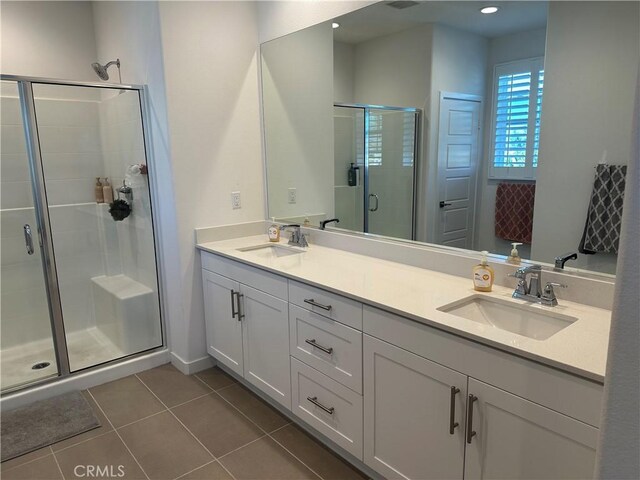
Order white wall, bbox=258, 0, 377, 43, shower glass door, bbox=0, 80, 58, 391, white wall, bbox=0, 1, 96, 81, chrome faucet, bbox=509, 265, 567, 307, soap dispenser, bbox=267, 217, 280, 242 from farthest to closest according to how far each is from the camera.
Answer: white wall, bbox=0, 1, 96, 81 → shower glass door, bbox=0, 80, 58, 391 → soap dispenser, bbox=267, 217, 280, 242 → white wall, bbox=258, 0, 377, 43 → chrome faucet, bbox=509, 265, 567, 307

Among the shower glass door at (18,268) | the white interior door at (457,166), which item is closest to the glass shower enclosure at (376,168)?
the white interior door at (457,166)

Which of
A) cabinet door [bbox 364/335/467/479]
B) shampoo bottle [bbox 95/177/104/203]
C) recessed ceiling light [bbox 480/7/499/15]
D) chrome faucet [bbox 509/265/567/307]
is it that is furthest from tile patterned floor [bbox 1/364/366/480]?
recessed ceiling light [bbox 480/7/499/15]

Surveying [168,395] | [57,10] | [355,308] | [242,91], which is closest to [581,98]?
[355,308]

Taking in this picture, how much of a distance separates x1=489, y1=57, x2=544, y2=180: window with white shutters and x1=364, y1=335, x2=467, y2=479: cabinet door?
0.89 metres

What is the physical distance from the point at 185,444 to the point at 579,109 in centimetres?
230

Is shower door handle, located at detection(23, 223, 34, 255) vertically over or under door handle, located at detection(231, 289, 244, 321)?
over

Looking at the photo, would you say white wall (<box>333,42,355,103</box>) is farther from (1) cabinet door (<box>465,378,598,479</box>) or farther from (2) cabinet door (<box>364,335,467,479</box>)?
(1) cabinet door (<box>465,378,598,479</box>)

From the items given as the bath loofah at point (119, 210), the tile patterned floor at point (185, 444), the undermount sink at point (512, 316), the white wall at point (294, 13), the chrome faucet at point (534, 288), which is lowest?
the tile patterned floor at point (185, 444)

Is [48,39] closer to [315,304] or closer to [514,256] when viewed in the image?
[315,304]

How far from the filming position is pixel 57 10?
3350 mm

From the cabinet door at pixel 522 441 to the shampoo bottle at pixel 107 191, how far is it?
9.83 ft

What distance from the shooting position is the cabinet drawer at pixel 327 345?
1812 millimetres

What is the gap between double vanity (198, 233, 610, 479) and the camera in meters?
1.22

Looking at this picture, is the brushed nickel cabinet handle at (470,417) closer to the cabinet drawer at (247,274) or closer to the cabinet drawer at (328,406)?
the cabinet drawer at (328,406)
